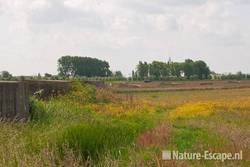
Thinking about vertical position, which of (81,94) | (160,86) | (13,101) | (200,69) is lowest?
(160,86)

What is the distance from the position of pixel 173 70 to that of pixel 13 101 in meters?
120

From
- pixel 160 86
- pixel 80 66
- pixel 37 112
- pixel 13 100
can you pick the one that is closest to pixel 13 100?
pixel 13 100

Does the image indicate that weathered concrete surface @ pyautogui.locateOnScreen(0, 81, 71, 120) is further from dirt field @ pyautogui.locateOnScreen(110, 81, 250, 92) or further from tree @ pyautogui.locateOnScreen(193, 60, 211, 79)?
tree @ pyautogui.locateOnScreen(193, 60, 211, 79)

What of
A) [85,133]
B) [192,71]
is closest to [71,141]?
[85,133]

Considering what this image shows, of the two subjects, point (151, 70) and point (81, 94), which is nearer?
point (81, 94)

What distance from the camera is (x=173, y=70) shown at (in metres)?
134

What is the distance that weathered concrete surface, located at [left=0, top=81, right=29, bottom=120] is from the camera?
49.1ft

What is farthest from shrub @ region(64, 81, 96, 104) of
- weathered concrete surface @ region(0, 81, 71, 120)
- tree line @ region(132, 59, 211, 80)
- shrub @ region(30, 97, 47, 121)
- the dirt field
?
tree line @ region(132, 59, 211, 80)

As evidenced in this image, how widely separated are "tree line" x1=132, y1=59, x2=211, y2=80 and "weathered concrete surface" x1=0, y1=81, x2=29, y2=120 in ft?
358

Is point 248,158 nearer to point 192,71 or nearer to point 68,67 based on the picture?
point 68,67

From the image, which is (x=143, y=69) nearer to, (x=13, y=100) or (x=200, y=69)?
(x=200, y=69)

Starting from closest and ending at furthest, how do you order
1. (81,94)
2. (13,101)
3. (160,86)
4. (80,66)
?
(13,101)
(81,94)
(160,86)
(80,66)

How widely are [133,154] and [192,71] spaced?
123538mm

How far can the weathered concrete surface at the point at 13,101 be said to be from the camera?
589 inches
